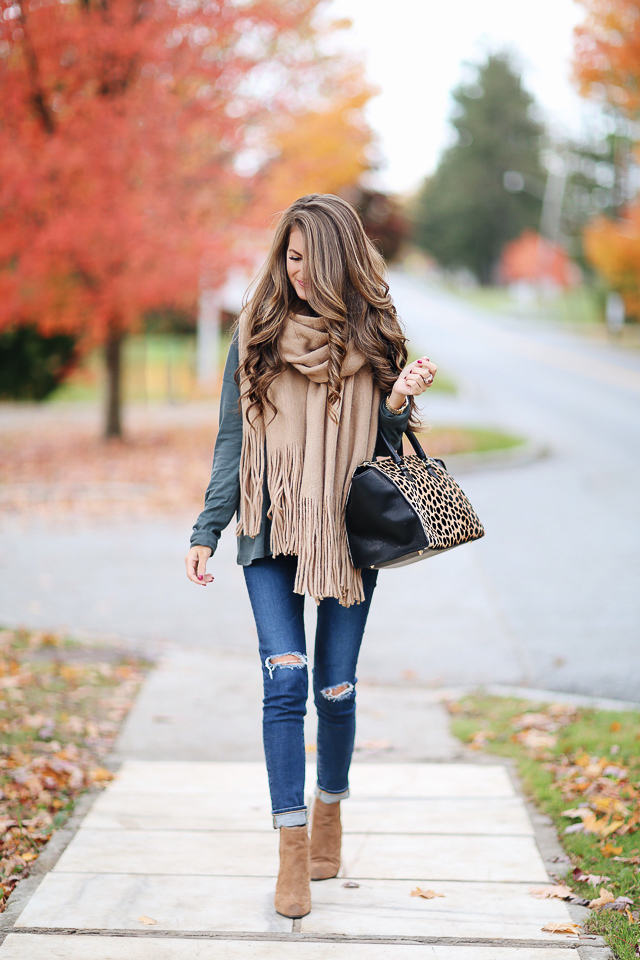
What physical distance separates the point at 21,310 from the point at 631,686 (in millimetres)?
10250

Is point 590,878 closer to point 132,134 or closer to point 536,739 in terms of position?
point 536,739

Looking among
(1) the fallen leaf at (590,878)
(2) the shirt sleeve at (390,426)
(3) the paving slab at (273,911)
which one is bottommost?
(1) the fallen leaf at (590,878)

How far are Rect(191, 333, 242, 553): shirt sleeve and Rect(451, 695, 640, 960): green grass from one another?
58.4 inches

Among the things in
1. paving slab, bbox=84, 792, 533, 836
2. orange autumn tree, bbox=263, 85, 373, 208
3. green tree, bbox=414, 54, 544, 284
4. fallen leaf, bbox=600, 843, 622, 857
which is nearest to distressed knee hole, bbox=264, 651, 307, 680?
paving slab, bbox=84, 792, 533, 836

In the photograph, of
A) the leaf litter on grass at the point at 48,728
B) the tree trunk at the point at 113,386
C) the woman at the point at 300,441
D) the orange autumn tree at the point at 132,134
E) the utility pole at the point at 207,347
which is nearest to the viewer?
the woman at the point at 300,441

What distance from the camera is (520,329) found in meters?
41.7

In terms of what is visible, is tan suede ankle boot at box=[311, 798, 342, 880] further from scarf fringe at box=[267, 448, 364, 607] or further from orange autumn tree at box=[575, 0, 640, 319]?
orange autumn tree at box=[575, 0, 640, 319]

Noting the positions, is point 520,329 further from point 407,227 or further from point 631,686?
point 631,686

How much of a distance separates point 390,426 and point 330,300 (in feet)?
1.32

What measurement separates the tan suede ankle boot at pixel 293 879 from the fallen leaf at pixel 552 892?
67 cm

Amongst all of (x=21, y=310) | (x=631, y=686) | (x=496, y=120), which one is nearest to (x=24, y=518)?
(x=21, y=310)

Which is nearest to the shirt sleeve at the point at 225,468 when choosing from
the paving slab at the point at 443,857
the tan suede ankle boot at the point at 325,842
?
the tan suede ankle boot at the point at 325,842

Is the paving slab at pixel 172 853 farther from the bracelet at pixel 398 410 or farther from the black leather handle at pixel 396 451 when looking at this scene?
the bracelet at pixel 398 410

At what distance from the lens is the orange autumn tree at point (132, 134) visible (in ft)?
37.0
